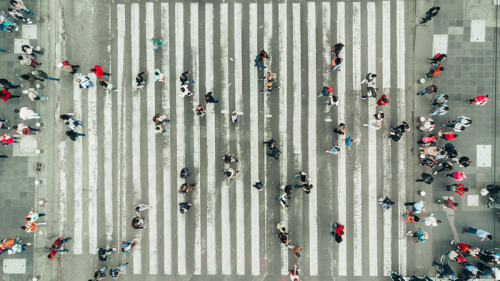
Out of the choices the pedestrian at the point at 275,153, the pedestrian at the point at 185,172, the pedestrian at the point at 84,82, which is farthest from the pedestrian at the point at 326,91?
the pedestrian at the point at 84,82

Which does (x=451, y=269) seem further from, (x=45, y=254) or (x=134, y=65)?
(x=45, y=254)

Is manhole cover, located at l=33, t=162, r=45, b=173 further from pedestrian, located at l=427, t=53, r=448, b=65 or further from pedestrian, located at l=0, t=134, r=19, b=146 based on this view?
pedestrian, located at l=427, t=53, r=448, b=65

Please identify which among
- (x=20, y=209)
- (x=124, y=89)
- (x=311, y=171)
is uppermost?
(x=124, y=89)

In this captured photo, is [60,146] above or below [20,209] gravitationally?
above

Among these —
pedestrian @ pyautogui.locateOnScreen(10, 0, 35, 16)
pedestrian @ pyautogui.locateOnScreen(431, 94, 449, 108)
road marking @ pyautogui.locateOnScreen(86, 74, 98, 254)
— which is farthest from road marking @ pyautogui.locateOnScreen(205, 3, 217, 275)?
pedestrian @ pyautogui.locateOnScreen(431, 94, 449, 108)

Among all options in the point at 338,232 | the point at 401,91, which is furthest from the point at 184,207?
the point at 401,91

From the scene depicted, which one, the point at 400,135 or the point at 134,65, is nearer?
the point at 400,135

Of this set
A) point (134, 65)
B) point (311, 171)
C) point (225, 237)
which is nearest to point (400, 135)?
point (311, 171)

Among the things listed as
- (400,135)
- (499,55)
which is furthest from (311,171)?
(499,55)
